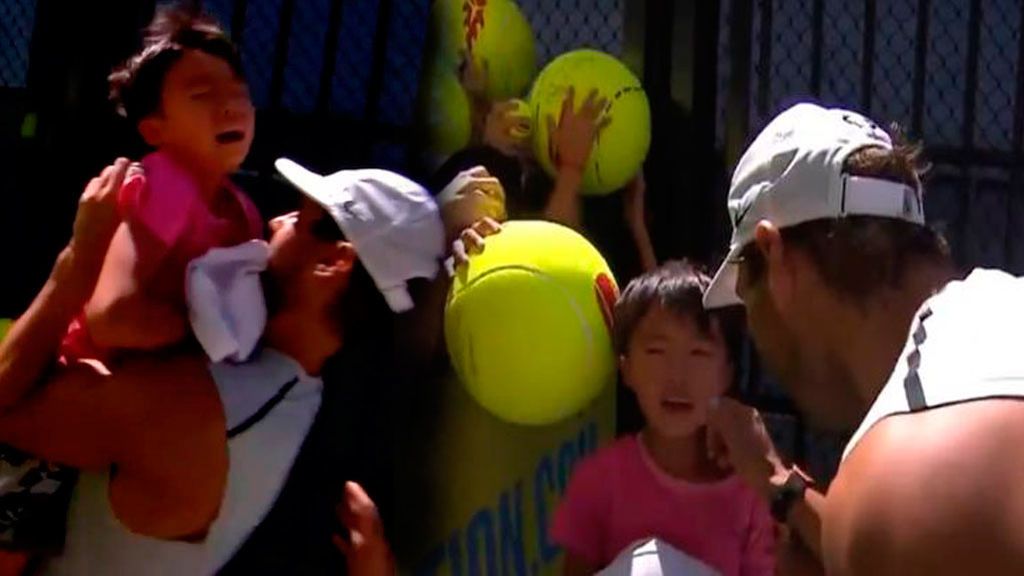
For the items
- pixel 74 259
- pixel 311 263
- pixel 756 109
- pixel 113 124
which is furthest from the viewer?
pixel 756 109

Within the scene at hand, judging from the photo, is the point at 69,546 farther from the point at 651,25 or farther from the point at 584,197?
the point at 651,25

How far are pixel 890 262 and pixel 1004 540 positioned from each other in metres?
0.47

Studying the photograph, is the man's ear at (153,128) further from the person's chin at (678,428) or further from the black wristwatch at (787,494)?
the black wristwatch at (787,494)

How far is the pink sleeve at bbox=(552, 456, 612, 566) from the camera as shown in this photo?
2693 mm

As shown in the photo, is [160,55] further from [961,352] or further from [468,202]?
[961,352]

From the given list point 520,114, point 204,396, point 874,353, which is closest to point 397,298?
point 204,396

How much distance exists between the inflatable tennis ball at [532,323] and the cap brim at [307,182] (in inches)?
11.9

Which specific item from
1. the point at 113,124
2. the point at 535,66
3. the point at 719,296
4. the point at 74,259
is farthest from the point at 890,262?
the point at 113,124

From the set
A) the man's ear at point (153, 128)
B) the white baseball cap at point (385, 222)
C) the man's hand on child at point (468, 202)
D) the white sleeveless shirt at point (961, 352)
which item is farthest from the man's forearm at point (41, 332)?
the white sleeveless shirt at point (961, 352)

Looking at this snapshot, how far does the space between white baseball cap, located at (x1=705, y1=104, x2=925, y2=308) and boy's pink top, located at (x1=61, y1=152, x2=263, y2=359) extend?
84 cm

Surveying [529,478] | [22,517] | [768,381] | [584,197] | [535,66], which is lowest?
[768,381]

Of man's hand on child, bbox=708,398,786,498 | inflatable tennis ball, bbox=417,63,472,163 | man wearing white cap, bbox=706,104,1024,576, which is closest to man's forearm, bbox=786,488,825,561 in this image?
man wearing white cap, bbox=706,104,1024,576

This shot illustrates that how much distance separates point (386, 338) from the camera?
131 inches

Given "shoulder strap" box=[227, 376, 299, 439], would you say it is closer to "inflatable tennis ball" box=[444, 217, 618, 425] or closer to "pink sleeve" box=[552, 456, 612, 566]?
"inflatable tennis ball" box=[444, 217, 618, 425]
